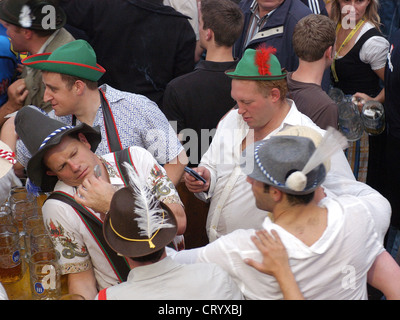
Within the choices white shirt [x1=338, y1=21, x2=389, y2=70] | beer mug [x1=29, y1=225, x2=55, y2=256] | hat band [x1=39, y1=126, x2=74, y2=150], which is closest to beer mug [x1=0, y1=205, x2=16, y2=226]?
beer mug [x1=29, y1=225, x2=55, y2=256]

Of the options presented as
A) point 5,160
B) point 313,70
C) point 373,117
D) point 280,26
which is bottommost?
point 373,117

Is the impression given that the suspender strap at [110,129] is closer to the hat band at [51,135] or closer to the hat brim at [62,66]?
the hat brim at [62,66]

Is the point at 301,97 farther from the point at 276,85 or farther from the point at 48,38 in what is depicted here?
the point at 48,38

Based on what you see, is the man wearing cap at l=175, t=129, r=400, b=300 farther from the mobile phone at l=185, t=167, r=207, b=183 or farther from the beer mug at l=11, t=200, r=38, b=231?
the beer mug at l=11, t=200, r=38, b=231

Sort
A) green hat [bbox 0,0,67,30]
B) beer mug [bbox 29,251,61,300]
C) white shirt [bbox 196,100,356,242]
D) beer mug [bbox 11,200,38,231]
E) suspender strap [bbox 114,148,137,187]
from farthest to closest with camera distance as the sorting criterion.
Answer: green hat [bbox 0,0,67,30] → white shirt [bbox 196,100,356,242] → beer mug [bbox 11,200,38,231] → suspender strap [bbox 114,148,137,187] → beer mug [bbox 29,251,61,300]

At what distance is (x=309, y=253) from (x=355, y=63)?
309 centimetres

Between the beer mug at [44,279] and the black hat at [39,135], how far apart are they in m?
0.41

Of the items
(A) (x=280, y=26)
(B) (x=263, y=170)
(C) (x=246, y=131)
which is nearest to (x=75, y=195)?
(B) (x=263, y=170)

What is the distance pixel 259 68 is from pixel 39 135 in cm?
132

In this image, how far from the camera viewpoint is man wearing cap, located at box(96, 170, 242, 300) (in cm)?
199

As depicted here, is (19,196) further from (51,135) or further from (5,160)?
(51,135)

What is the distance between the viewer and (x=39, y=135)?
2625 millimetres

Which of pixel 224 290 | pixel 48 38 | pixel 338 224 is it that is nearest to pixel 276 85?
pixel 338 224

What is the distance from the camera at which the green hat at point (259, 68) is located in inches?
122
